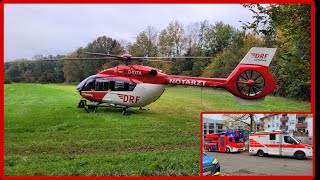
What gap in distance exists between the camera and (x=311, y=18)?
645 cm

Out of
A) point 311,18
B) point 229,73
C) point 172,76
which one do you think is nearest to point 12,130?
point 172,76

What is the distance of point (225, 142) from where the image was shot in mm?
5508

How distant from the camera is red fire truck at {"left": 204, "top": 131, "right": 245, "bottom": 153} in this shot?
552 centimetres

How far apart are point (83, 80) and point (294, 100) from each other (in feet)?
16.5

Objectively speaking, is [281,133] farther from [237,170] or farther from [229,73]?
[229,73]

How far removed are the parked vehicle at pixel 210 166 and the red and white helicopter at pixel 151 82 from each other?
176 cm

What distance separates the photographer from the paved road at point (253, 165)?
220 inches

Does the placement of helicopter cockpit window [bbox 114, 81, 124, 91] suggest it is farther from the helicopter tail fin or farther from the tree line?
the helicopter tail fin

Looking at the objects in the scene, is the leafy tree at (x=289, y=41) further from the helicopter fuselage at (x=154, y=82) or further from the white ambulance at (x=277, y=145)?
the white ambulance at (x=277, y=145)

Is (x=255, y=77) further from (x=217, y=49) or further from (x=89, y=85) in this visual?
(x=89, y=85)

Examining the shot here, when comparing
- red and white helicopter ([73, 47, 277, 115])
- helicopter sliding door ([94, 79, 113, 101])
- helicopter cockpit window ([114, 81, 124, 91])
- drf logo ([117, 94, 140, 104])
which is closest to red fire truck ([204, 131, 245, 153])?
red and white helicopter ([73, 47, 277, 115])

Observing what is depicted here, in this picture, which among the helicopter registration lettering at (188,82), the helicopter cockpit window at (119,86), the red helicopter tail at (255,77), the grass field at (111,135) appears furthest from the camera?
the helicopter cockpit window at (119,86)

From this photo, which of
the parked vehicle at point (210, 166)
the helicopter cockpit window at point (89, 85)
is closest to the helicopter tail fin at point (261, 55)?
the parked vehicle at point (210, 166)
